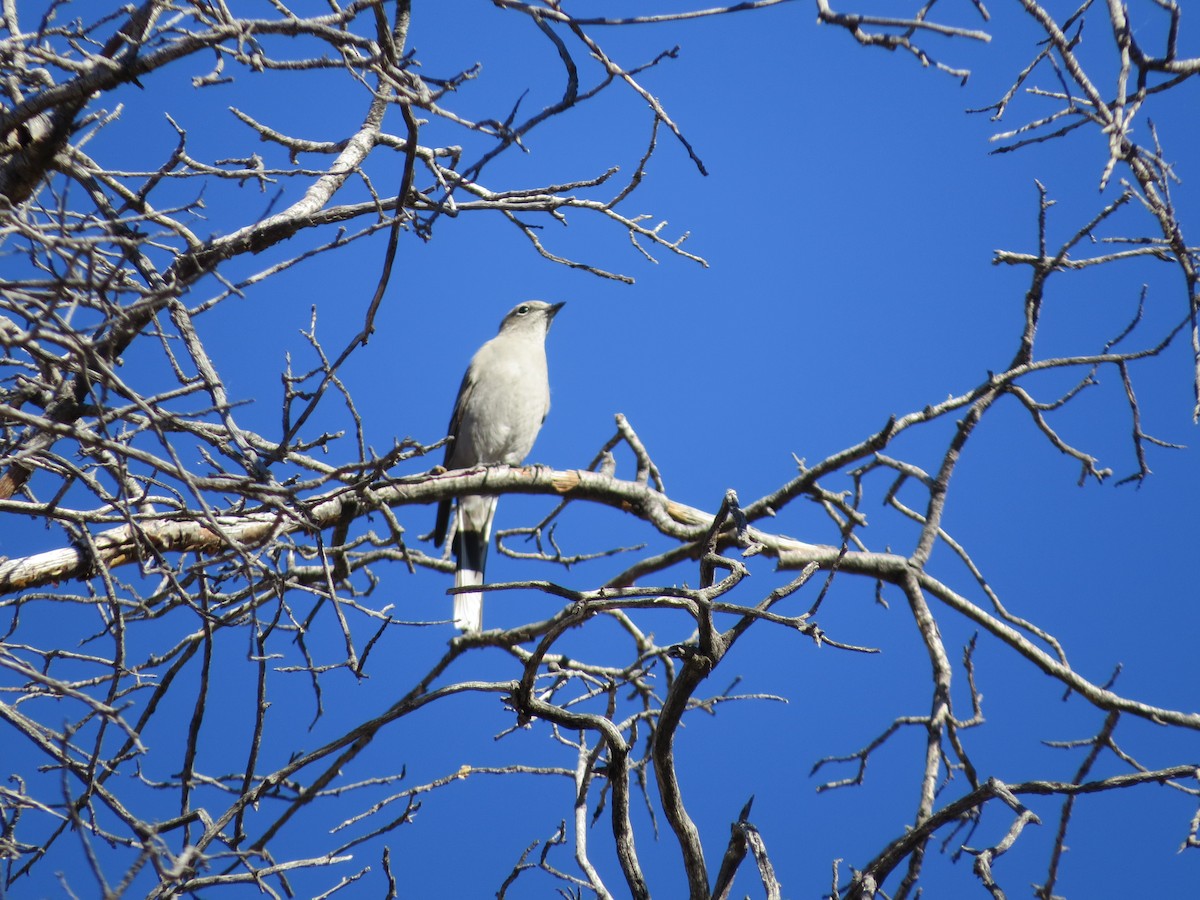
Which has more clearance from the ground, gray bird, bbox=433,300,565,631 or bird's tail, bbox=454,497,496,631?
gray bird, bbox=433,300,565,631

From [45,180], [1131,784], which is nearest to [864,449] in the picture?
[1131,784]

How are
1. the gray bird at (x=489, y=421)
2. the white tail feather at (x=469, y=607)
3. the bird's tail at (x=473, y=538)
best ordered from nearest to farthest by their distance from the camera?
the white tail feather at (x=469, y=607), the bird's tail at (x=473, y=538), the gray bird at (x=489, y=421)

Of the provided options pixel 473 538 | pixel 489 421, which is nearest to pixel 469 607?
pixel 473 538

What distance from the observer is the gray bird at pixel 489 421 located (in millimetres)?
6688

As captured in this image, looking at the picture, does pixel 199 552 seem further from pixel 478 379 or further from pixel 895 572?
pixel 478 379

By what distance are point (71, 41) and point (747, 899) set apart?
2702 millimetres

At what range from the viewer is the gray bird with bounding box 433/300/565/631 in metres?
6.69

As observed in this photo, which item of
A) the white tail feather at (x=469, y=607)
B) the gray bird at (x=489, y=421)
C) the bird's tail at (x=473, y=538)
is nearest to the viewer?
the white tail feather at (x=469, y=607)

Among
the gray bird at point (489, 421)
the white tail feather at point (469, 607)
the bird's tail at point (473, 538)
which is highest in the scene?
the gray bird at point (489, 421)

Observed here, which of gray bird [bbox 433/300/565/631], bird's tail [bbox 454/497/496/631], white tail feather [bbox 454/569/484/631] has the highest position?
gray bird [bbox 433/300/565/631]

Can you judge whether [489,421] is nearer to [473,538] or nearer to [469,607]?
[473,538]

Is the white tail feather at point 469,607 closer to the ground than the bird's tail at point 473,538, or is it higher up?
closer to the ground

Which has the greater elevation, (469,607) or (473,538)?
(473,538)

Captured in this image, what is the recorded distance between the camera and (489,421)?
679cm
